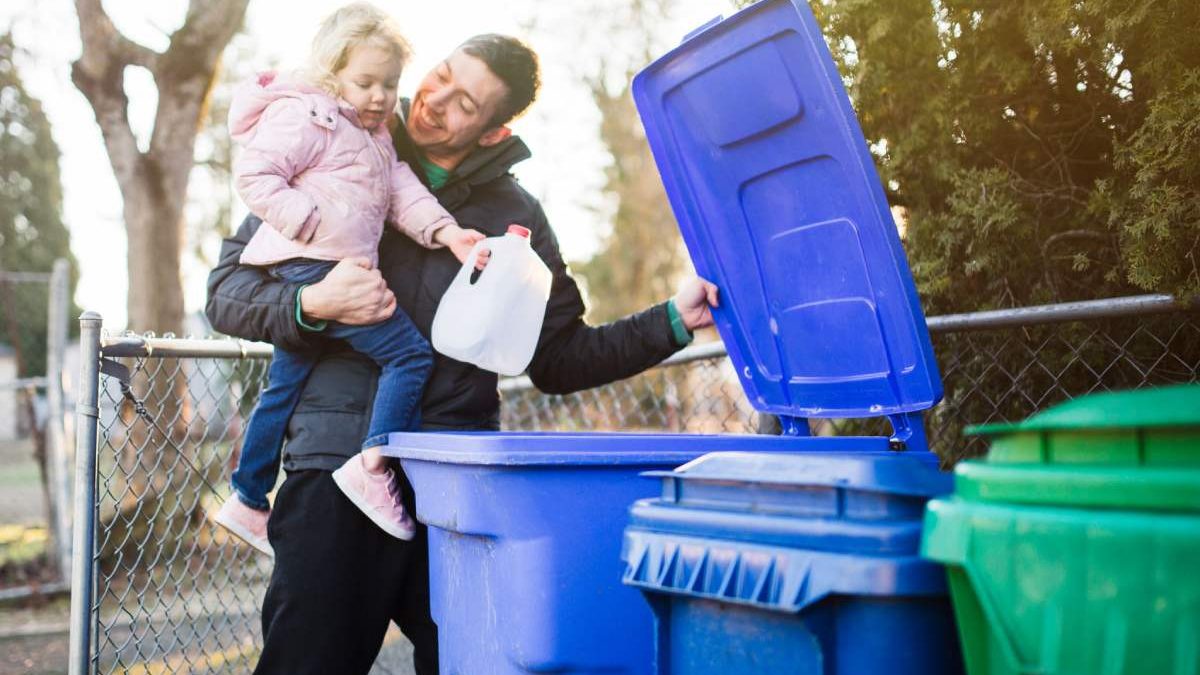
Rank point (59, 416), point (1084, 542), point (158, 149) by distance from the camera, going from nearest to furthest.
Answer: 1. point (1084, 542)
2. point (59, 416)
3. point (158, 149)

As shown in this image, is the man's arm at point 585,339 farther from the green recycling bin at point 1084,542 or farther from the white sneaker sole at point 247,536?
the green recycling bin at point 1084,542

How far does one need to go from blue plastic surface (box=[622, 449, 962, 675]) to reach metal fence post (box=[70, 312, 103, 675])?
1.56 meters

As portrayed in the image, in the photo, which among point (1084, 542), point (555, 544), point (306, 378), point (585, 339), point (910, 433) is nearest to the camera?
point (1084, 542)

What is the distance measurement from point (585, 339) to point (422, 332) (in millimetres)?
500

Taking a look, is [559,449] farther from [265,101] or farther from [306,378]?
[265,101]

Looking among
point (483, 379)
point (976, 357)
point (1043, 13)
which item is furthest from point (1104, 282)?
point (483, 379)

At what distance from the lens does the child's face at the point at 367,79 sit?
2617 mm

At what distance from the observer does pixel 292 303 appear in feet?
8.05

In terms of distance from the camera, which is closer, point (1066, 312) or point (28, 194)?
point (1066, 312)

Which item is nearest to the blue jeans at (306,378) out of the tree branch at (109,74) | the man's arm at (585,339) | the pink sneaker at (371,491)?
the pink sneaker at (371,491)

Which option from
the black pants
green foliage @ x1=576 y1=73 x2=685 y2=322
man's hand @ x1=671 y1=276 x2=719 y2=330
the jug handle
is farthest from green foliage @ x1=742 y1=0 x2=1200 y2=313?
green foliage @ x1=576 y1=73 x2=685 y2=322

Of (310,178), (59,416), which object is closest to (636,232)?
(59,416)

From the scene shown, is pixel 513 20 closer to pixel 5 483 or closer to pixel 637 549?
pixel 5 483

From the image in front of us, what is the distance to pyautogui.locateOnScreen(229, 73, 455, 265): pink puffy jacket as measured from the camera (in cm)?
250
